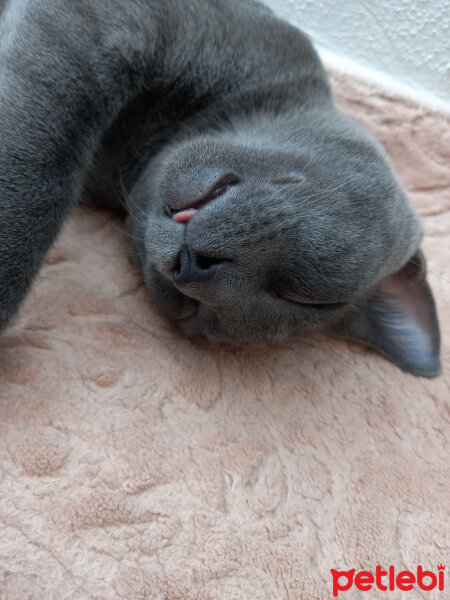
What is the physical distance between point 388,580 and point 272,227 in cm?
68

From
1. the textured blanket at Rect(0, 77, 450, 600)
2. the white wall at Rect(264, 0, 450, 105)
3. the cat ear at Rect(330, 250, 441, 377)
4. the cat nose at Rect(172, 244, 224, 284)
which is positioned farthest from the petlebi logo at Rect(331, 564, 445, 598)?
the white wall at Rect(264, 0, 450, 105)

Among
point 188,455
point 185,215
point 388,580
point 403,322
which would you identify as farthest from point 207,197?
point 388,580

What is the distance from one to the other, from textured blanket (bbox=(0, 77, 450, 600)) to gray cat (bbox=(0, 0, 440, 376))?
0.11 metres

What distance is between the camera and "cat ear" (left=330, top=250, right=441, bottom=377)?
128 centimetres

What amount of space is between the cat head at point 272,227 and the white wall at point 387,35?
2.04ft

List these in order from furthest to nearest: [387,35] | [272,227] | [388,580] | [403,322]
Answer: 1. [387,35]
2. [403,322]
3. [388,580]
4. [272,227]

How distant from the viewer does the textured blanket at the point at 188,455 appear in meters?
0.96

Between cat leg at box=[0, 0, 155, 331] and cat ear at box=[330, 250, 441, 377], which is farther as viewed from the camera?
cat ear at box=[330, 250, 441, 377]

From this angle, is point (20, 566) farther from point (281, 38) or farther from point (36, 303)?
point (281, 38)

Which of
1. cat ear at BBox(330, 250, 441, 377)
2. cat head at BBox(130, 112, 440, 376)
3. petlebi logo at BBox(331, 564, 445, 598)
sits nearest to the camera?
cat head at BBox(130, 112, 440, 376)

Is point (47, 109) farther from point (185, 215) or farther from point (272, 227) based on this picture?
point (272, 227)

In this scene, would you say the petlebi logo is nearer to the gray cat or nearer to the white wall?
the gray cat

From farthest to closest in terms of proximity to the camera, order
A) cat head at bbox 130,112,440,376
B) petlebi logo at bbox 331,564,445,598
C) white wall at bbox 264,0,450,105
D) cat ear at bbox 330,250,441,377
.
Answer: white wall at bbox 264,0,450,105, cat ear at bbox 330,250,441,377, petlebi logo at bbox 331,564,445,598, cat head at bbox 130,112,440,376

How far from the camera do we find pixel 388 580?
1087 millimetres
